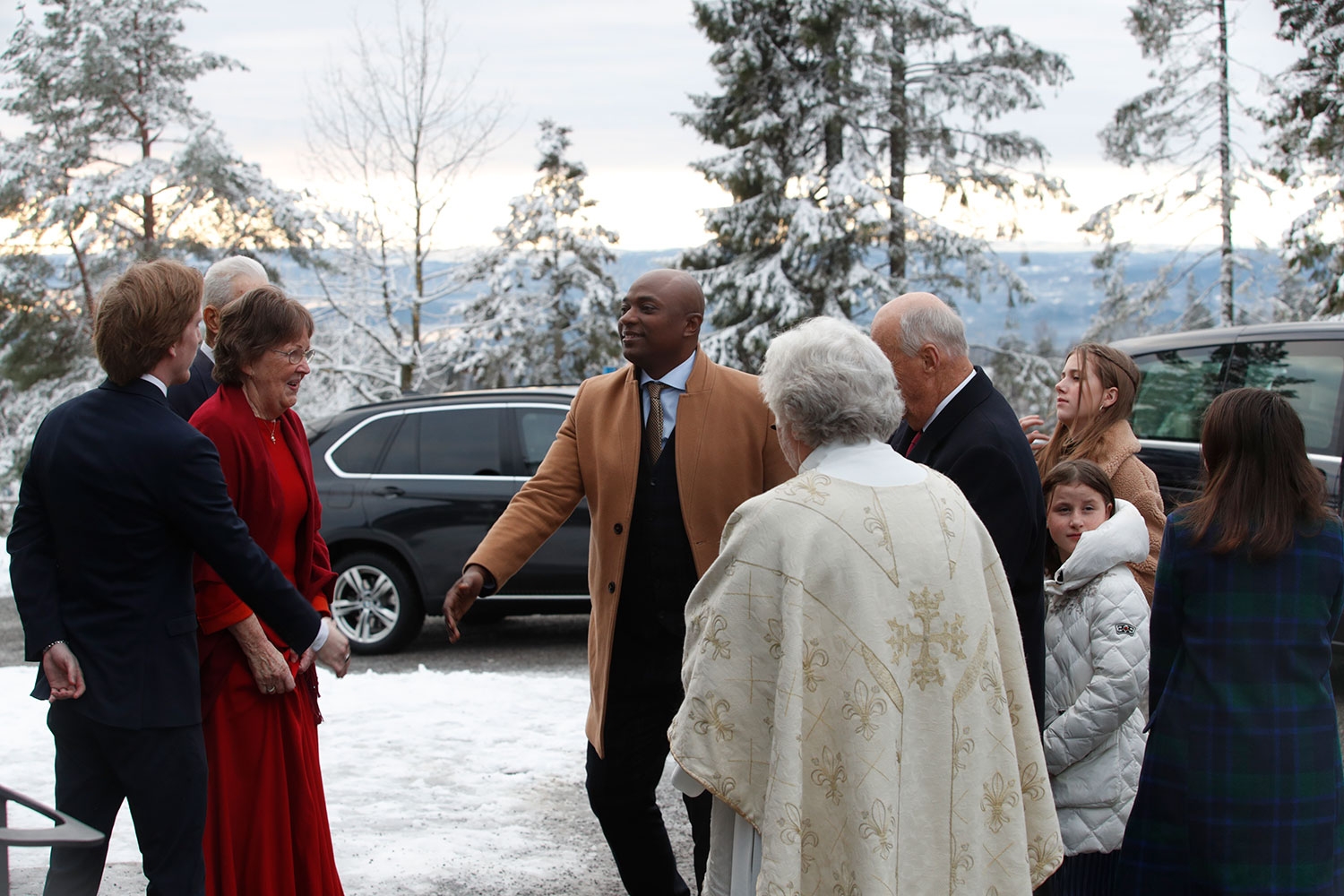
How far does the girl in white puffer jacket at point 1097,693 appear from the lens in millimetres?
3381

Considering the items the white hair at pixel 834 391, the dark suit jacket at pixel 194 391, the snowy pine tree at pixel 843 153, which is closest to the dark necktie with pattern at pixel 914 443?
the white hair at pixel 834 391

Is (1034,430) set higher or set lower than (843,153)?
lower

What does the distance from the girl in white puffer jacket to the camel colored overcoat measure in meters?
1.02

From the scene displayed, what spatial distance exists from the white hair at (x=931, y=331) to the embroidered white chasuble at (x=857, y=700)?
98 cm

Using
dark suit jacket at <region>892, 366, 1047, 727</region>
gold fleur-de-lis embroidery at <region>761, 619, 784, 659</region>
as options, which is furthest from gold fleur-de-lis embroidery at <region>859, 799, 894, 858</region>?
dark suit jacket at <region>892, 366, 1047, 727</region>

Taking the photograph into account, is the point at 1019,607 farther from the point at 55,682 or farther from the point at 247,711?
the point at 55,682

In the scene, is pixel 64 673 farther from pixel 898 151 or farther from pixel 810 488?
pixel 898 151

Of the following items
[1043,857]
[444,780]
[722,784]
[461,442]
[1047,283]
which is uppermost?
[1047,283]

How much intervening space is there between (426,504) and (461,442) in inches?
20.9

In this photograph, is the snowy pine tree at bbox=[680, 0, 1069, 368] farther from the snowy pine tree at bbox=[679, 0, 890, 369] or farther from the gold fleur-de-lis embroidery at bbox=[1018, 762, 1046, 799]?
the gold fleur-de-lis embroidery at bbox=[1018, 762, 1046, 799]

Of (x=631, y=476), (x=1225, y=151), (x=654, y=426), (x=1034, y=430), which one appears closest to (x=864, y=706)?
(x=631, y=476)

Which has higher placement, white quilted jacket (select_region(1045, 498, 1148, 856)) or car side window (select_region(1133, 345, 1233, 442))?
car side window (select_region(1133, 345, 1233, 442))

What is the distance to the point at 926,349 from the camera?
3418 mm

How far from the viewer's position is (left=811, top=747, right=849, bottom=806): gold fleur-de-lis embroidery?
96.3 inches
